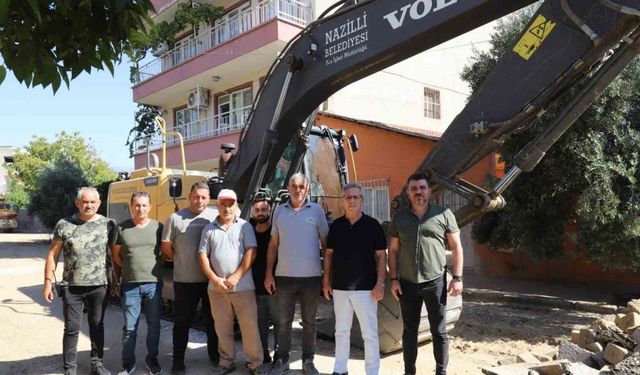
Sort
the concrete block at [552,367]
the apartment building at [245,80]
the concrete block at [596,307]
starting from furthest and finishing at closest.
A: the apartment building at [245,80] < the concrete block at [596,307] < the concrete block at [552,367]

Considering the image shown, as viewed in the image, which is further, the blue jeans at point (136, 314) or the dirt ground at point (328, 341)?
the dirt ground at point (328, 341)

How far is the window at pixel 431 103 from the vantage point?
18297 mm

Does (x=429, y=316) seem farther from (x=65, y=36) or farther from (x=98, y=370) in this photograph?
(x=65, y=36)

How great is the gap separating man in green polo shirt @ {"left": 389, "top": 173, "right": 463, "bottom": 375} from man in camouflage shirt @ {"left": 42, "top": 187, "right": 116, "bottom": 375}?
2792 millimetres

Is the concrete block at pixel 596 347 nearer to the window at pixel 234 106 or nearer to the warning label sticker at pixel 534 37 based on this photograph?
the warning label sticker at pixel 534 37

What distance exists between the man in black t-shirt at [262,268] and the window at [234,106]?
11638mm

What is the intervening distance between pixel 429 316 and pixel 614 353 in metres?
1.59

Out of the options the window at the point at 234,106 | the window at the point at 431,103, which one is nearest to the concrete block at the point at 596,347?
the window at the point at 234,106

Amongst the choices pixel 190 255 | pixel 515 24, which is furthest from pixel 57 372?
pixel 515 24

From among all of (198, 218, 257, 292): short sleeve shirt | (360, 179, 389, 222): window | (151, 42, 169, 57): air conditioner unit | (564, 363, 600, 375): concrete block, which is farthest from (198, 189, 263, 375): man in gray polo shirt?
(151, 42, 169, 57): air conditioner unit

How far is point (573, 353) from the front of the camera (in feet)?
15.3

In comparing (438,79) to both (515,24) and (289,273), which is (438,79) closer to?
(515,24)

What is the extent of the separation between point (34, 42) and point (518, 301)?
829 cm

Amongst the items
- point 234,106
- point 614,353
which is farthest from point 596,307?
point 234,106
